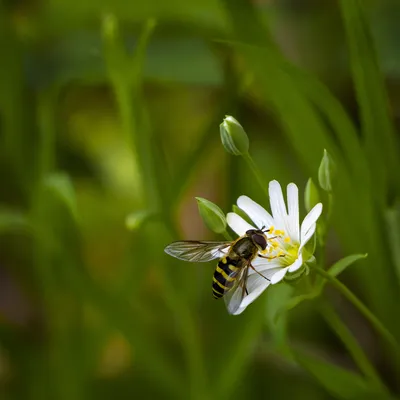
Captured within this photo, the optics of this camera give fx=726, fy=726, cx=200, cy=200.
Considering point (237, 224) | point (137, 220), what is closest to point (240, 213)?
point (237, 224)

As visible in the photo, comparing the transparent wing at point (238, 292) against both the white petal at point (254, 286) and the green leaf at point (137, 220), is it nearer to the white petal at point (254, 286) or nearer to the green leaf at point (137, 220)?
the white petal at point (254, 286)

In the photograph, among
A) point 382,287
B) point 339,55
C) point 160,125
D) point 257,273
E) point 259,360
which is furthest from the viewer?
point 160,125

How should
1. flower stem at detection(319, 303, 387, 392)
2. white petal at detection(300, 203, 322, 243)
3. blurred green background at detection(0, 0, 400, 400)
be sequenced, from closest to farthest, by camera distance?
white petal at detection(300, 203, 322, 243), flower stem at detection(319, 303, 387, 392), blurred green background at detection(0, 0, 400, 400)

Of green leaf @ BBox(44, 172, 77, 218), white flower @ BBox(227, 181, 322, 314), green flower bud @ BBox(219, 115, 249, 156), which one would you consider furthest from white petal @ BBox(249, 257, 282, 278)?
green leaf @ BBox(44, 172, 77, 218)

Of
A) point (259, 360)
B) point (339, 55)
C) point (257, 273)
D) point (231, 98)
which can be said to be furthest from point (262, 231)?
point (339, 55)

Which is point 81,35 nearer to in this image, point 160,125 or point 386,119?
point 160,125

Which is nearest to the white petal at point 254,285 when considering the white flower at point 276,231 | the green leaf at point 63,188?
the white flower at point 276,231

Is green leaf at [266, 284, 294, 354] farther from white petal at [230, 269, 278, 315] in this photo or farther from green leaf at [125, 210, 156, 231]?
green leaf at [125, 210, 156, 231]
